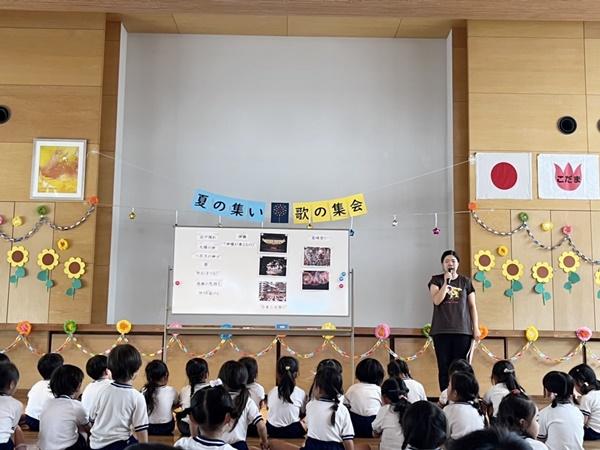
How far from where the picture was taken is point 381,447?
3168mm

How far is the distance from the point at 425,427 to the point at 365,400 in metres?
1.54

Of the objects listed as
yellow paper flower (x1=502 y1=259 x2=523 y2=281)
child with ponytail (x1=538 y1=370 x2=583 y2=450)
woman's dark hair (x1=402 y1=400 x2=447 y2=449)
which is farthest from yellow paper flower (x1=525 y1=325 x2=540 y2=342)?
woman's dark hair (x1=402 y1=400 x2=447 y2=449)

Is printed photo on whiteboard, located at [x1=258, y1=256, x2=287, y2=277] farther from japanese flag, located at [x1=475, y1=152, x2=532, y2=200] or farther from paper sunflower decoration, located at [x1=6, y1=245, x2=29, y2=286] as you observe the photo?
paper sunflower decoration, located at [x1=6, y1=245, x2=29, y2=286]

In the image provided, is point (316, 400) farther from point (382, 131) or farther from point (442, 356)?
point (382, 131)

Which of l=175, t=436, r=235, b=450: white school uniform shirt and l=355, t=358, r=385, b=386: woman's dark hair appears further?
l=355, t=358, r=385, b=386: woman's dark hair

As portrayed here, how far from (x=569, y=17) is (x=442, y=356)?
3257 millimetres

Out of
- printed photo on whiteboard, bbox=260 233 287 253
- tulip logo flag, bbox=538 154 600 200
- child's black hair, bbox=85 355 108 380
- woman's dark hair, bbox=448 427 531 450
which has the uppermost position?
tulip logo flag, bbox=538 154 600 200

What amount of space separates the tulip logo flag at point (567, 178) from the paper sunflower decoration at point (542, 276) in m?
0.67

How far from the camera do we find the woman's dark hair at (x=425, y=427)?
2.43 meters

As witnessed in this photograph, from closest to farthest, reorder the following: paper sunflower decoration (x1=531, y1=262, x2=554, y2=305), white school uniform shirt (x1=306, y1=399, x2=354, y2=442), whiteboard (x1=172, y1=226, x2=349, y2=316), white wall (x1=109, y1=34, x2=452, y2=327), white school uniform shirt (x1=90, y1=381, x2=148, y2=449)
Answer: white school uniform shirt (x1=90, y1=381, x2=148, y2=449)
white school uniform shirt (x1=306, y1=399, x2=354, y2=442)
whiteboard (x1=172, y1=226, x2=349, y2=316)
paper sunflower decoration (x1=531, y1=262, x2=554, y2=305)
white wall (x1=109, y1=34, x2=452, y2=327)

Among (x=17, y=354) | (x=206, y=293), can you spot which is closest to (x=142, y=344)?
(x=206, y=293)

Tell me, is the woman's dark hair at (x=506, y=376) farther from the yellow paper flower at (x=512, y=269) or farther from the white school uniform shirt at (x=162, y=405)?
the yellow paper flower at (x=512, y=269)

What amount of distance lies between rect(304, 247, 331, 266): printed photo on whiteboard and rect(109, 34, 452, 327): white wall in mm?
742

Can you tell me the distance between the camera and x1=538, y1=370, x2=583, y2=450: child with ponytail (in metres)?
3.22
